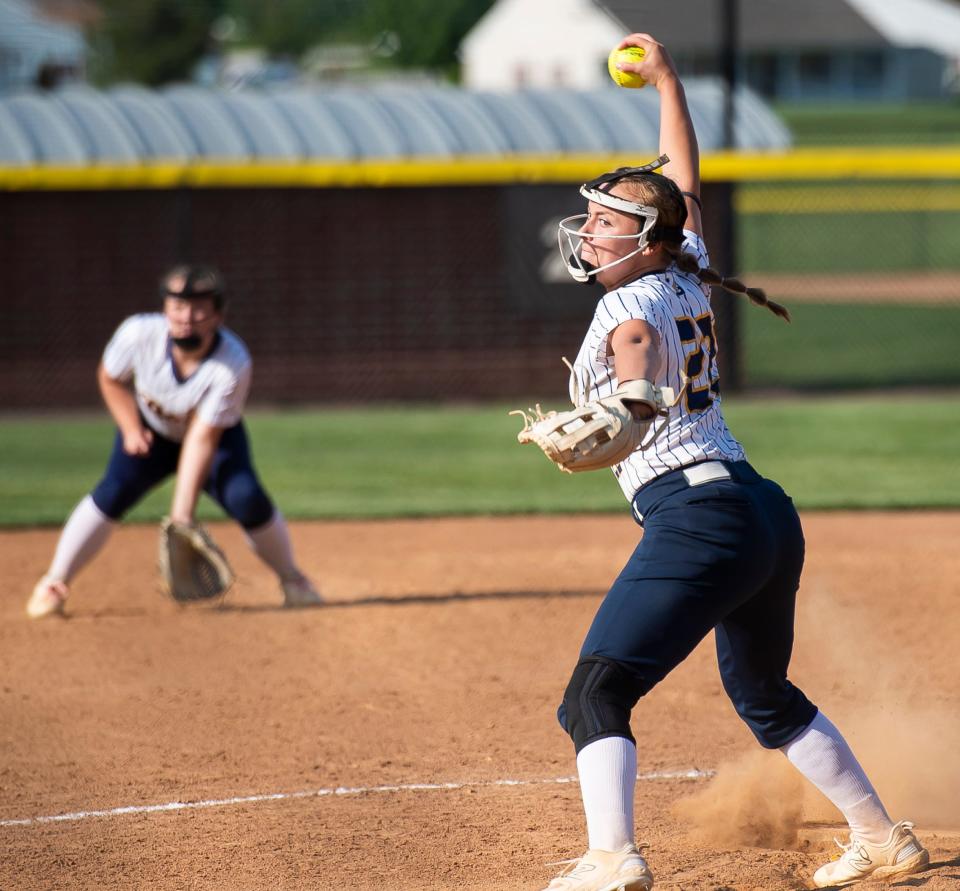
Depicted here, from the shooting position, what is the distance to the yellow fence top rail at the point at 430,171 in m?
13.1

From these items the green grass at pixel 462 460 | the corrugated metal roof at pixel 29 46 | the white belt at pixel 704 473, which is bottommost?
the green grass at pixel 462 460

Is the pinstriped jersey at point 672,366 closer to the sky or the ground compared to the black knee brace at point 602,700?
closer to the sky

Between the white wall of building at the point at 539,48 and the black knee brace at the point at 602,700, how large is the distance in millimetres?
32285

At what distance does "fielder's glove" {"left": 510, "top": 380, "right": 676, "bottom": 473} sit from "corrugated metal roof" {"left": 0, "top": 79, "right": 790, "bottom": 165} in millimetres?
11312

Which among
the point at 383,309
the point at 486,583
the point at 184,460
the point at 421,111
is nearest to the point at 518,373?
the point at 383,309

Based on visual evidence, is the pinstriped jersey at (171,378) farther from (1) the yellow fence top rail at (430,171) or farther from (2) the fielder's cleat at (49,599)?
(1) the yellow fence top rail at (430,171)

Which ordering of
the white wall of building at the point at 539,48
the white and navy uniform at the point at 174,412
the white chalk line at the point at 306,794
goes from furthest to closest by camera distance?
the white wall of building at the point at 539,48
the white and navy uniform at the point at 174,412
the white chalk line at the point at 306,794

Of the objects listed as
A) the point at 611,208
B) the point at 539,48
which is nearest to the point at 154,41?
the point at 539,48

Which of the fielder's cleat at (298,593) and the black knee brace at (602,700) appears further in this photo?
the fielder's cleat at (298,593)

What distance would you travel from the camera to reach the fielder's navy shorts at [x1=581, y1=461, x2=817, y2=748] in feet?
11.1

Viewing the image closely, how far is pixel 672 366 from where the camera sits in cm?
339

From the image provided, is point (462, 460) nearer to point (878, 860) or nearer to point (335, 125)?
point (335, 125)

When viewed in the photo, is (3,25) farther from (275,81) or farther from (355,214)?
(355,214)

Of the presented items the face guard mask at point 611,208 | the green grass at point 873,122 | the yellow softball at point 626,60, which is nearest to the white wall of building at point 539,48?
the green grass at point 873,122
